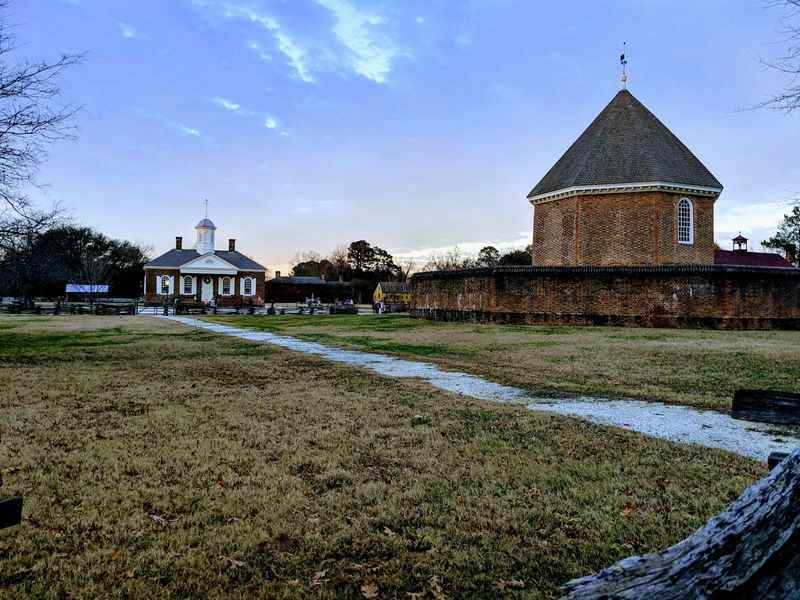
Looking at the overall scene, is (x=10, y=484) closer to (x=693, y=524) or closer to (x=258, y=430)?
(x=258, y=430)

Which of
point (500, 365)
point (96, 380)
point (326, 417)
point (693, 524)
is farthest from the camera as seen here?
point (500, 365)

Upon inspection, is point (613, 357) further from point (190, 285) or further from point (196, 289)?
point (190, 285)

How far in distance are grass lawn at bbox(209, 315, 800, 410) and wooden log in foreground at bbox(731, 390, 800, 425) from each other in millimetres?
5292

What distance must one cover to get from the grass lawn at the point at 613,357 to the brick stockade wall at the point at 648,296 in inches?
53.7

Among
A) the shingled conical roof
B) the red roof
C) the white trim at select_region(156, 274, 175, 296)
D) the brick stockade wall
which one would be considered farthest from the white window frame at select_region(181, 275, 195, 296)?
the red roof

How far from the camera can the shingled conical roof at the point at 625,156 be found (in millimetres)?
27109

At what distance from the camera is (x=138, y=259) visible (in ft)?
323

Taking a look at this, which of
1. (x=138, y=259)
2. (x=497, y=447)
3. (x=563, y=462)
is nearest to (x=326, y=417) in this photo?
(x=497, y=447)

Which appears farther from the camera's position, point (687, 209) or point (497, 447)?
point (687, 209)

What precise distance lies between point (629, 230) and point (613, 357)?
15.5 meters

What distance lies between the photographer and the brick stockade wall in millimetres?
21812

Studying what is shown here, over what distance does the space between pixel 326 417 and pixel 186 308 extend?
4564 cm

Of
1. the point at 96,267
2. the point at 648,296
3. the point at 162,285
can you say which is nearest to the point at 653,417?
the point at 648,296

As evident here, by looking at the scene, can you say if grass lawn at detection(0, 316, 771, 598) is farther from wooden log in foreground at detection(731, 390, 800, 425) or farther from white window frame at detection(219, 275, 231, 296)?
white window frame at detection(219, 275, 231, 296)
